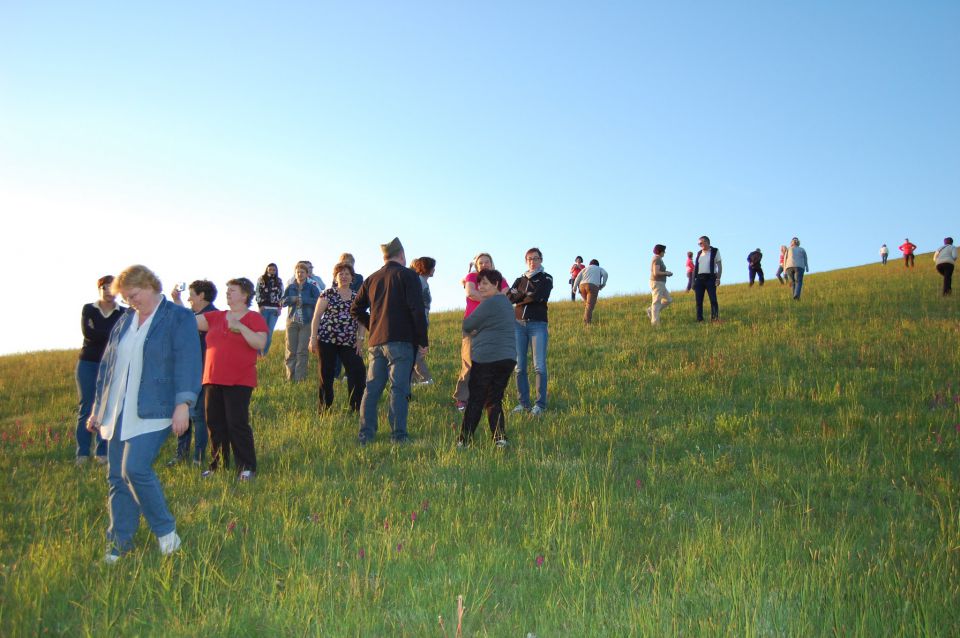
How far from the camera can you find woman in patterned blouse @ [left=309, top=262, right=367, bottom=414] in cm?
906

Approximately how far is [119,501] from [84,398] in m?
4.31

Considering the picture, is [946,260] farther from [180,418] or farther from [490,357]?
[180,418]

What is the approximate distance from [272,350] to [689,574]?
49.0 ft

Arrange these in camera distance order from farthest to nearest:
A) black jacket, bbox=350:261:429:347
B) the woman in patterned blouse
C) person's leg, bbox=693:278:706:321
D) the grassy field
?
person's leg, bbox=693:278:706:321 → the woman in patterned blouse → black jacket, bbox=350:261:429:347 → the grassy field

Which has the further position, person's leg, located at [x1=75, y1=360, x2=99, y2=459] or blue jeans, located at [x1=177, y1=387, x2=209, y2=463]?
person's leg, located at [x1=75, y1=360, x2=99, y2=459]

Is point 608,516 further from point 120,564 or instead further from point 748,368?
point 748,368

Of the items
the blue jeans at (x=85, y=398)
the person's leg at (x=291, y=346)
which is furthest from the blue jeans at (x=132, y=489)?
the person's leg at (x=291, y=346)

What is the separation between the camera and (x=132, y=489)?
14.6ft

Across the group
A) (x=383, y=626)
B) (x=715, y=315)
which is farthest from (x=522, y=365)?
(x=715, y=315)

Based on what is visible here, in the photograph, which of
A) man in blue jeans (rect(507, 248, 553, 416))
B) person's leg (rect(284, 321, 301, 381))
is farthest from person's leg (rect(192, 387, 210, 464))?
person's leg (rect(284, 321, 301, 381))

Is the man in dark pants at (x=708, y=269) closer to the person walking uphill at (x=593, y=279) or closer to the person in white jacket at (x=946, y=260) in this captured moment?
the person walking uphill at (x=593, y=279)

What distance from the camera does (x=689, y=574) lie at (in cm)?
401

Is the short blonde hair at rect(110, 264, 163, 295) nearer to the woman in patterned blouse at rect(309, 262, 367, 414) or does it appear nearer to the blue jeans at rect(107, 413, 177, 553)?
the blue jeans at rect(107, 413, 177, 553)

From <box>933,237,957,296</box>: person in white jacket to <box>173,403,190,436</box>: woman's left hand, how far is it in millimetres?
23146
